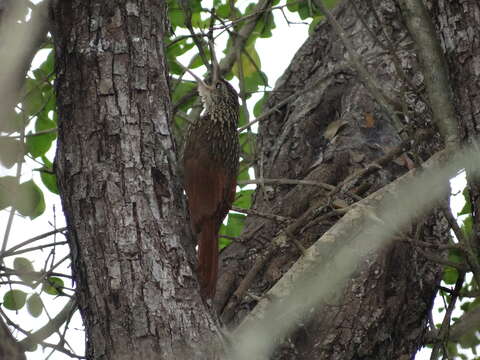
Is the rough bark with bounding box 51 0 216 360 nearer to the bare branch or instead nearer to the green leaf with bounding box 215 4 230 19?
the bare branch

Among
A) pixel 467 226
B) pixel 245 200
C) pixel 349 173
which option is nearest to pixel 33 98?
pixel 245 200

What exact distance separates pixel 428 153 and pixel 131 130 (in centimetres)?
177

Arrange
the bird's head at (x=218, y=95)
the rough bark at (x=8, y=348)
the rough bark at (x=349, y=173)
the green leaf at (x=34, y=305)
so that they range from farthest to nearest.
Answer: the bird's head at (x=218, y=95) → the green leaf at (x=34, y=305) → the rough bark at (x=349, y=173) → the rough bark at (x=8, y=348)

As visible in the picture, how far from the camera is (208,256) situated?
145 inches

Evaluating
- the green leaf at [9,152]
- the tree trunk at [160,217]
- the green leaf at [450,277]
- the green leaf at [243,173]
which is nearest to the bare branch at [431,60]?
the tree trunk at [160,217]

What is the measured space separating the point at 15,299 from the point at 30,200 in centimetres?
61

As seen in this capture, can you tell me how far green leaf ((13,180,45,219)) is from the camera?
11.7ft

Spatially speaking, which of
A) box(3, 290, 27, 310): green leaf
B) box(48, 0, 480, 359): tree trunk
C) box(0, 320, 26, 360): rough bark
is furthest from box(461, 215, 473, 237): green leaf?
box(0, 320, 26, 360): rough bark

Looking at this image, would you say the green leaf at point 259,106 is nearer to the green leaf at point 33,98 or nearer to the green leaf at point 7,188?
the green leaf at point 33,98

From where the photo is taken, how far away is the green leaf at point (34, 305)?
392 centimetres

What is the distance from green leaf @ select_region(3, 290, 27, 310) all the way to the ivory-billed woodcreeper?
93cm

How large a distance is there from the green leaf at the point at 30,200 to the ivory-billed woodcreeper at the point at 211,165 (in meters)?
0.74

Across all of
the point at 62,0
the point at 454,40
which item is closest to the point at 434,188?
the point at 454,40

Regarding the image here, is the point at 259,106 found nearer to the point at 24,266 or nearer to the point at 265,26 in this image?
the point at 265,26
